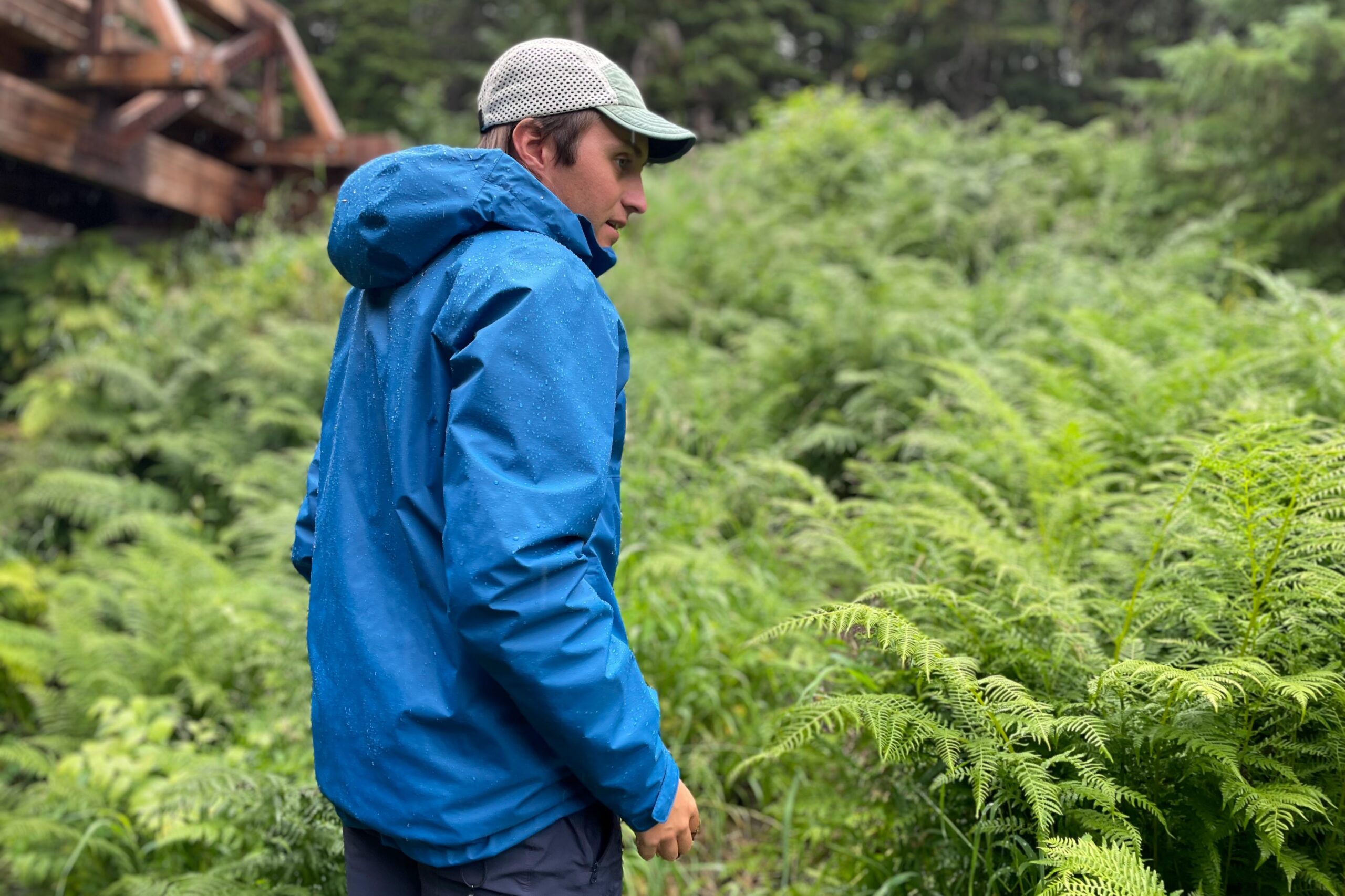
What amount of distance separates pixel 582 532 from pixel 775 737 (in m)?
1.65

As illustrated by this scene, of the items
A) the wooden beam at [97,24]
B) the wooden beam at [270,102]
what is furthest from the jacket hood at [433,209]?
the wooden beam at [270,102]

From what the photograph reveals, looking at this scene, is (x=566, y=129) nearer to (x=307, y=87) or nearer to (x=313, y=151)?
(x=313, y=151)

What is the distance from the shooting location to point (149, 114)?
912 centimetres

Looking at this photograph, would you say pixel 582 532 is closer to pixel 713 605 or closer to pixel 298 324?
pixel 713 605

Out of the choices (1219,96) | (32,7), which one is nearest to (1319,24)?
(1219,96)

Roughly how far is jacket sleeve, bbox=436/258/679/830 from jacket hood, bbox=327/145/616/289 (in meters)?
0.17

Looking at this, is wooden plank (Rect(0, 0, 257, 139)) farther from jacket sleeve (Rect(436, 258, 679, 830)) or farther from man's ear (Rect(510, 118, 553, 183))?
jacket sleeve (Rect(436, 258, 679, 830))

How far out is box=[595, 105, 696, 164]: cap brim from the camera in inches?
69.7

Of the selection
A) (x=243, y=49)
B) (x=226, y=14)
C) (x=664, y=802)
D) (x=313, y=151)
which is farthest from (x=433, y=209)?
(x=226, y=14)

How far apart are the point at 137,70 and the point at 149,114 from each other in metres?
0.64

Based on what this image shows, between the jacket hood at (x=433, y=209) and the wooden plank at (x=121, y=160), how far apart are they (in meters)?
8.17

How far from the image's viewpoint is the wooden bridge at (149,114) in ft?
27.8

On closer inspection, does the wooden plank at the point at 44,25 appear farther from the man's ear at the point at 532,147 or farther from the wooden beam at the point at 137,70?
the man's ear at the point at 532,147

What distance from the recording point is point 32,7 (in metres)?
8.29
